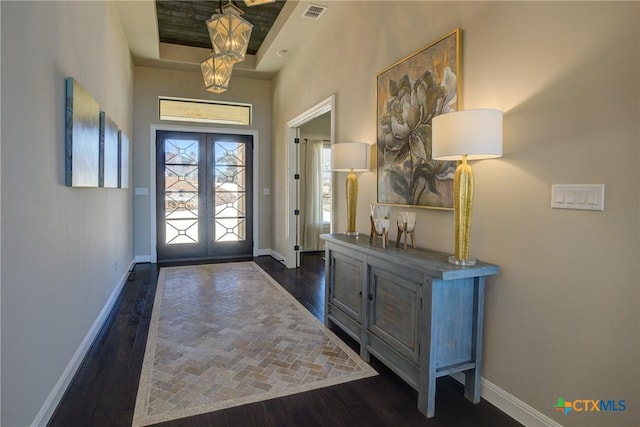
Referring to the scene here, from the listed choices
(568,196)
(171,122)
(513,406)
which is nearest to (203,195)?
(171,122)

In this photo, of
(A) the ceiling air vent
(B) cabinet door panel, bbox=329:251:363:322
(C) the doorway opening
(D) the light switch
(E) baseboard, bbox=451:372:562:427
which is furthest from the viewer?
(C) the doorway opening

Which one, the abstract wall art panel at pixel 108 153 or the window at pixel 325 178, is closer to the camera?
the abstract wall art panel at pixel 108 153

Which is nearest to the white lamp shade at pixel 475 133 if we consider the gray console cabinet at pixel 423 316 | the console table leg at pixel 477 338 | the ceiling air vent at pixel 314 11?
the gray console cabinet at pixel 423 316

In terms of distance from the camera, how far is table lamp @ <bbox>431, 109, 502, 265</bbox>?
1.88 meters

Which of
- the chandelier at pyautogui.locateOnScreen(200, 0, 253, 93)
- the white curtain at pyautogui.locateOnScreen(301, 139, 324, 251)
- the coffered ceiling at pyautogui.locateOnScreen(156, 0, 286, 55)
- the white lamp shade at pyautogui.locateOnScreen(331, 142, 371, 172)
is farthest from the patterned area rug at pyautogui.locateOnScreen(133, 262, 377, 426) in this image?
the coffered ceiling at pyautogui.locateOnScreen(156, 0, 286, 55)

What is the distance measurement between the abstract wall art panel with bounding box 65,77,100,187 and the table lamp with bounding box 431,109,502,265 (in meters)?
2.25

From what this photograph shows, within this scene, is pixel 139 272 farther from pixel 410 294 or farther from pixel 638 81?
pixel 638 81

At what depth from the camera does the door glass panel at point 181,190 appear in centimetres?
614

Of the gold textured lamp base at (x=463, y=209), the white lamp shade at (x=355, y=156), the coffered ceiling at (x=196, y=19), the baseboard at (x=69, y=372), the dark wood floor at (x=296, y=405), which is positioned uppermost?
the coffered ceiling at (x=196, y=19)

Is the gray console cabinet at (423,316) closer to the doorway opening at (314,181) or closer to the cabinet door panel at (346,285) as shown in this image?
the cabinet door panel at (346,285)

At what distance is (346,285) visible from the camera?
2.95 meters

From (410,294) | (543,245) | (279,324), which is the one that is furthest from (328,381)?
(543,245)

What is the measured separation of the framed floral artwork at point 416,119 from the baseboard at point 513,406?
1.12m

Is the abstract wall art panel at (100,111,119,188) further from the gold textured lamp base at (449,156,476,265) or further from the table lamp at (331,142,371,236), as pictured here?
the gold textured lamp base at (449,156,476,265)
